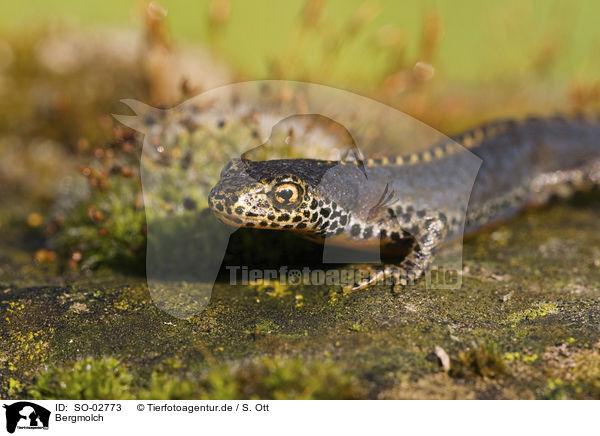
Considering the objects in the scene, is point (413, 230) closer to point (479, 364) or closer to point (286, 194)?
point (286, 194)

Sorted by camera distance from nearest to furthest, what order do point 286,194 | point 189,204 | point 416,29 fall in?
point 286,194
point 189,204
point 416,29

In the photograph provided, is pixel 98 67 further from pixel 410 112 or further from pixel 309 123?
pixel 410 112
